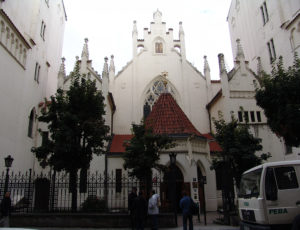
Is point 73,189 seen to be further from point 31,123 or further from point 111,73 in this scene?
point 111,73

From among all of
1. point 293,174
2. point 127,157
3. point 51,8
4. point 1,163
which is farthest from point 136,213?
point 51,8

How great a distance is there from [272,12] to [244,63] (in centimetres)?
528

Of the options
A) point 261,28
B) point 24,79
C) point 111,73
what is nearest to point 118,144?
point 111,73

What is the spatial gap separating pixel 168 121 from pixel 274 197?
43.0ft

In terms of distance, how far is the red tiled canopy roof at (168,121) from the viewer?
772 inches

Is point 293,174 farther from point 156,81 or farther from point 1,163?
point 156,81

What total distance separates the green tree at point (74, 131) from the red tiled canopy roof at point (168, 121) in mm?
5487

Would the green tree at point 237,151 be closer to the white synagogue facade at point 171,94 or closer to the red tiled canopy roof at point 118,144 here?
the white synagogue facade at point 171,94

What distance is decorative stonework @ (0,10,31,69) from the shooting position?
18.7 metres

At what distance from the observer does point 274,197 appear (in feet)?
25.3

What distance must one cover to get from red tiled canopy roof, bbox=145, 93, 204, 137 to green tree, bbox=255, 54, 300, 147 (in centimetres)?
739

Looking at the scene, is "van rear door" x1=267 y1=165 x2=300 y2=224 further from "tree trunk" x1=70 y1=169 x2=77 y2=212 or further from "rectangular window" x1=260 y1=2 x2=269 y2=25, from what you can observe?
"rectangular window" x1=260 y1=2 x2=269 y2=25

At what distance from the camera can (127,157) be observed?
14883mm

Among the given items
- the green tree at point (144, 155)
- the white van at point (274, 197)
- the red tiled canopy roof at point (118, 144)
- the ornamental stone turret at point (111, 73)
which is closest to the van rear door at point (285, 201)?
the white van at point (274, 197)
